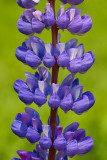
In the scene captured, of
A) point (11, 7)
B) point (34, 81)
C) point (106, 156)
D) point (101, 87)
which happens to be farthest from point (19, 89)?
point (11, 7)

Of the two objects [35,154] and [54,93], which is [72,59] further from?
[35,154]

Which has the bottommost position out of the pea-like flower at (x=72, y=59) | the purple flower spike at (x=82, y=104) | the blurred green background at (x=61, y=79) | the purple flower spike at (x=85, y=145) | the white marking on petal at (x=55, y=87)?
the blurred green background at (x=61, y=79)

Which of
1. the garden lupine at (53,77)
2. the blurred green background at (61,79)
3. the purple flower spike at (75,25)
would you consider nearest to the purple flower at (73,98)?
the garden lupine at (53,77)

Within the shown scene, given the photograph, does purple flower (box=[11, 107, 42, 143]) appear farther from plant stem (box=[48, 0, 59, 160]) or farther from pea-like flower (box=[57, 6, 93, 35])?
pea-like flower (box=[57, 6, 93, 35])

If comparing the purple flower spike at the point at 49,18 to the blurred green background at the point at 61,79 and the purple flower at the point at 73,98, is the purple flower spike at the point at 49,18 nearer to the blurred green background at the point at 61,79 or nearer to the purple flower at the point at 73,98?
the purple flower at the point at 73,98

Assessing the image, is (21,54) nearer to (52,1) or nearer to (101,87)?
(52,1)

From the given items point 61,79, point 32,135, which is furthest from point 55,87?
point 61,79

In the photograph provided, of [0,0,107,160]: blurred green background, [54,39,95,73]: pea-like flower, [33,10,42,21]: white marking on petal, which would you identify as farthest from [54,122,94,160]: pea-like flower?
[0,0,107,160]: blurred green background
